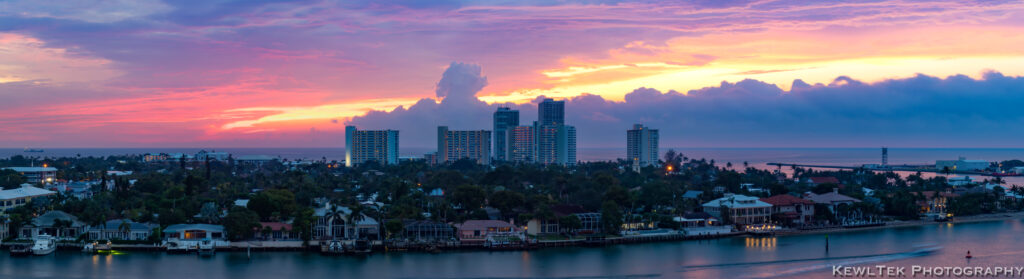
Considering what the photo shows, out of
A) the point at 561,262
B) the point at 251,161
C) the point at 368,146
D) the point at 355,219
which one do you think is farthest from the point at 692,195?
the point at 251,161

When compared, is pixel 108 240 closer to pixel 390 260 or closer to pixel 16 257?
pixel 16 257

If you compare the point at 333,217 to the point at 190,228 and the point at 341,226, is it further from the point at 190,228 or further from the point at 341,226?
the point at 190,228

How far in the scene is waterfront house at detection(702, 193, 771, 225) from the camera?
1532 inches

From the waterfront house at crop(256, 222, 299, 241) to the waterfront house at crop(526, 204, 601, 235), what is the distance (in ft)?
34.1

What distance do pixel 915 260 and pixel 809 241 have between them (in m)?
6.40

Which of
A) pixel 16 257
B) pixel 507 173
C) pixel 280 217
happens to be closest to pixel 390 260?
pixel 280 217

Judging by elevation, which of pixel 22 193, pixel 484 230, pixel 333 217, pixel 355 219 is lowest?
pixel 484 230

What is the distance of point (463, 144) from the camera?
116500 mm

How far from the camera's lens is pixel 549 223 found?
3441 centimetres

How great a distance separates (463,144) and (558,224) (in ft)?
271

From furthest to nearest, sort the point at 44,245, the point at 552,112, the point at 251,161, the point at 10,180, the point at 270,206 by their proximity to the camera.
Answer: the point at 552,112 → the point at 251,161 → the point at 10,180 → the point at 270,206 → the point at 44,245

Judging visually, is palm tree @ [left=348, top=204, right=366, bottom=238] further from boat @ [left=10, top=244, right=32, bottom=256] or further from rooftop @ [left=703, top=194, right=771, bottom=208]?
rooftop @ [left=703, top=194, right=771, bottom=208]

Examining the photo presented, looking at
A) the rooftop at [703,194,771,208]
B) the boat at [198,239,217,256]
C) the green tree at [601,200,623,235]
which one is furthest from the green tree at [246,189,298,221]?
the rooftop at [703,194,771,208]

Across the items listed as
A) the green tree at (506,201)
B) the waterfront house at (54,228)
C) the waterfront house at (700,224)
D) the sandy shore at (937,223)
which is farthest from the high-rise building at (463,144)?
the waterfront house at (54,228)
